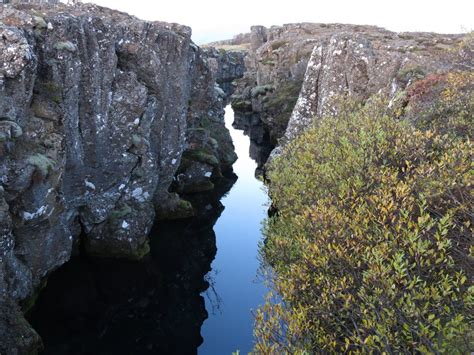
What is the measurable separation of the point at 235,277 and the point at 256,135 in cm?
6488

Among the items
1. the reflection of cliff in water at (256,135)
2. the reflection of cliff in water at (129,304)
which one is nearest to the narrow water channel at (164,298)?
the reflection of cliff in water at (129,304)

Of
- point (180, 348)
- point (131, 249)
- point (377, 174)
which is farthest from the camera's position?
point (131, 249)

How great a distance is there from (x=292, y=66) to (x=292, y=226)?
205 feet

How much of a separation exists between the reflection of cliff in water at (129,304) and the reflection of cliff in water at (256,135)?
33846mm

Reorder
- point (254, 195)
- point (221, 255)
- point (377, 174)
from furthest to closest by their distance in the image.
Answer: point (254, 195) < point (221, 255) < point (377, 174)

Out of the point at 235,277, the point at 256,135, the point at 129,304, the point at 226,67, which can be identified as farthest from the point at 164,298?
the point at 226,67

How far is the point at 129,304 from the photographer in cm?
3259

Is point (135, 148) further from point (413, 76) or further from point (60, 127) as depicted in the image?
point (413, 76)

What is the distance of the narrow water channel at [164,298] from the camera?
1122 inches

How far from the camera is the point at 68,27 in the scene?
30.2 meters

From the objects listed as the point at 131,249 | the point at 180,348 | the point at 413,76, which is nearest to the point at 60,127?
the point at 131,249

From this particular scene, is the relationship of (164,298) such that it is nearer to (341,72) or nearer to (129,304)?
(129,304)

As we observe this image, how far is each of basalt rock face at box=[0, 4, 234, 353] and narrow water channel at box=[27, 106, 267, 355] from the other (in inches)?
97.9

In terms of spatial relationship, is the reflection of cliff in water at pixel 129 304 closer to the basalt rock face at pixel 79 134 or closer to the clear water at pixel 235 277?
the clear water at pixel 235 277
